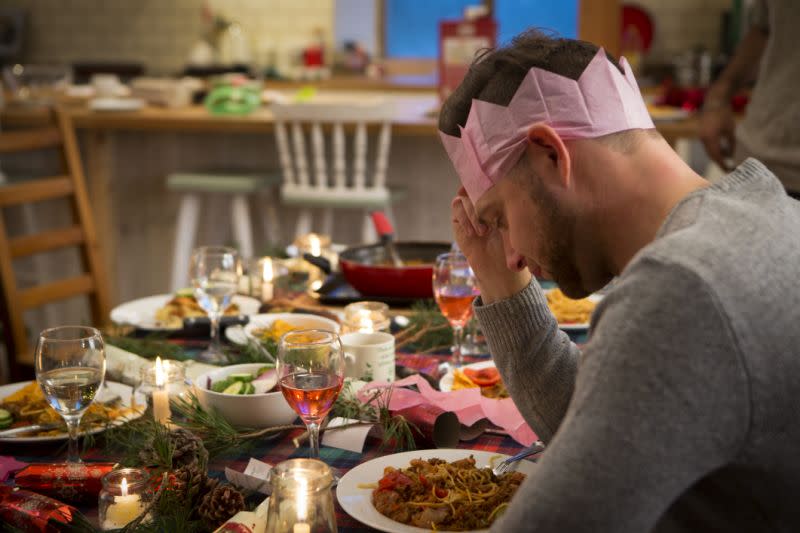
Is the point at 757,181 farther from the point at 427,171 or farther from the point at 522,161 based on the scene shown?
the point at 427,171

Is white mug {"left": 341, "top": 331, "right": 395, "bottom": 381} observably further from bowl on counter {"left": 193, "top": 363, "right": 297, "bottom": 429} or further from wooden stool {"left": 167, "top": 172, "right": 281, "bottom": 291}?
wooden stool {"left": 167, "top": 172, "right": 281, "bottom": 291}

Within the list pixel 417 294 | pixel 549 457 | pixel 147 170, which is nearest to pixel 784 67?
pixel 417 294

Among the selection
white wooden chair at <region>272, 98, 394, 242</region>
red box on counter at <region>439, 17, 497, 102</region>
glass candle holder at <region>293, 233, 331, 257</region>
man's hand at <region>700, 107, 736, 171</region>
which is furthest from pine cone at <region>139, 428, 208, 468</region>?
red box on counter at <region>439, 17, 497, 102</region>

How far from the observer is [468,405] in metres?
1.43

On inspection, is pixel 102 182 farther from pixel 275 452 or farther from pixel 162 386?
pixel 275 452

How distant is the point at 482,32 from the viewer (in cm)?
385

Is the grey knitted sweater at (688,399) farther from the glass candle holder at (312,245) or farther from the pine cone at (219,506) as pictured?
the glass candle holder at (312,245)

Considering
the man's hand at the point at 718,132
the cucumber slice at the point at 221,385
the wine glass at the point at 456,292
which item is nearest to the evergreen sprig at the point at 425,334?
the wine glass at the point at 456,292

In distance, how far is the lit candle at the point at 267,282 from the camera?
218 cm

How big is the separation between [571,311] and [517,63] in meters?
0.87

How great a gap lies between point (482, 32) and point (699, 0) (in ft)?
10.1

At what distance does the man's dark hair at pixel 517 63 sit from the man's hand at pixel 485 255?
0.81 ft

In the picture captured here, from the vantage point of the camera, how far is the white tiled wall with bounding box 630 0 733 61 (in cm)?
635

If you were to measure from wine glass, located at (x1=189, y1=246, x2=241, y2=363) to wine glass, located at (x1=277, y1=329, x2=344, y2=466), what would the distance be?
0.58 meters
